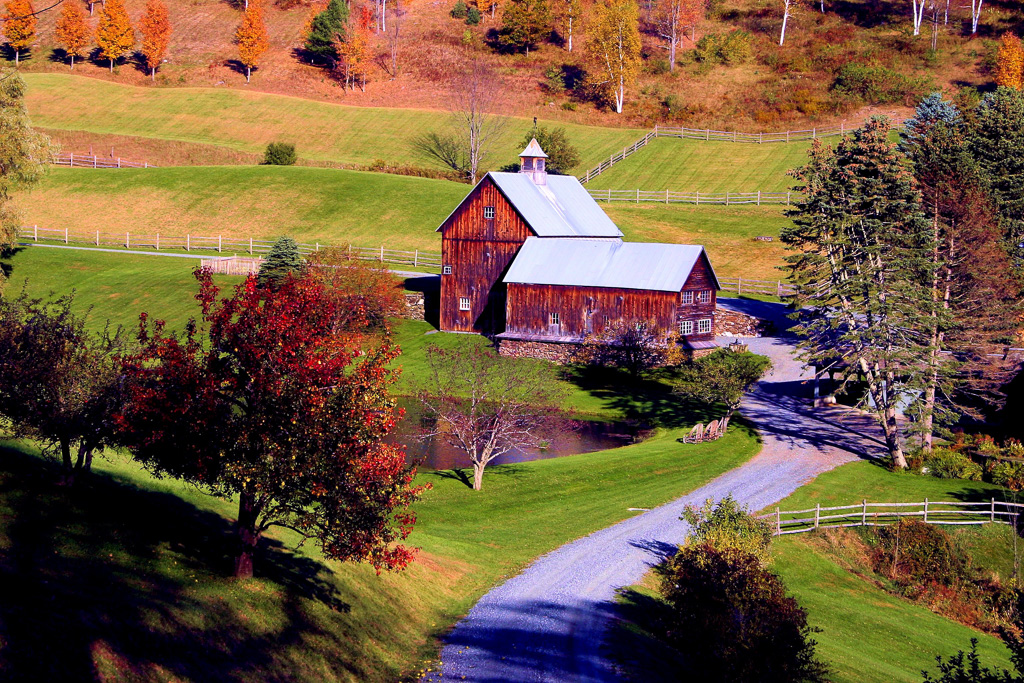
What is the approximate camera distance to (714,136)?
104438mm

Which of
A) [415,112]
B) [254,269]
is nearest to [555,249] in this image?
[254,269]

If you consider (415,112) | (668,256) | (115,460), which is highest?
(415,112)

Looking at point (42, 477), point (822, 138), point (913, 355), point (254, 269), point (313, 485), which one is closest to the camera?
point (313, 485)

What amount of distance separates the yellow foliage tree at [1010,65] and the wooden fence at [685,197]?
111ft

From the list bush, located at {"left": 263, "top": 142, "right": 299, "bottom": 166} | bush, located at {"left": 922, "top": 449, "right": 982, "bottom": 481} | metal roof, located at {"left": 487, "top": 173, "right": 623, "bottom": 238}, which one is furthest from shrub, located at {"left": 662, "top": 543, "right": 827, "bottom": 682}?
bush, located at {"left": 263, "top": 142, "right": 299, "bottom": 166}

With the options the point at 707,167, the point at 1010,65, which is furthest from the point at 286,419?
the point at 1010,65

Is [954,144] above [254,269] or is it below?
above

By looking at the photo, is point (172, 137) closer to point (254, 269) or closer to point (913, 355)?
point (254, 269)

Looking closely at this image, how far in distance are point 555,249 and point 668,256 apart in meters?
7.40

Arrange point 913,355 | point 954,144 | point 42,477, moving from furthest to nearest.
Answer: point 954,144, point 913,355, point 42,477

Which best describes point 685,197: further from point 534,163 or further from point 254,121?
point 254,121

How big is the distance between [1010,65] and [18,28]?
4668 inches

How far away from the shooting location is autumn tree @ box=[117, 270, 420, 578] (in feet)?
60.8

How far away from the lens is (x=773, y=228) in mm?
81562
